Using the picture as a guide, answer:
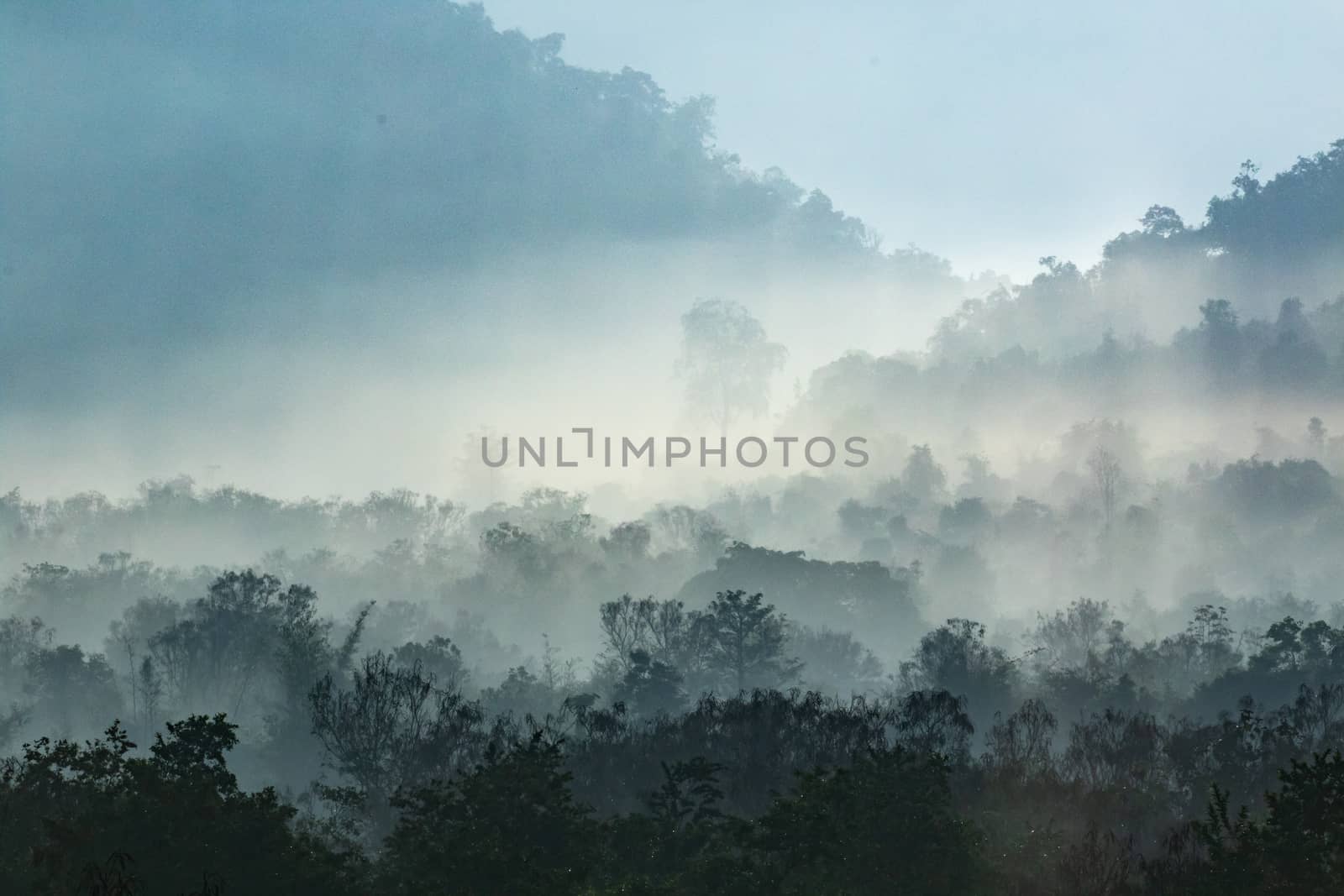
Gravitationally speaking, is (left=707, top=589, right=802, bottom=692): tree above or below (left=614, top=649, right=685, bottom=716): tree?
above

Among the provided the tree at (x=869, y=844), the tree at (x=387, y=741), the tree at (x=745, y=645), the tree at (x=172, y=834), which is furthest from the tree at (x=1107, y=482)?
the tree at (x=172, y=834)

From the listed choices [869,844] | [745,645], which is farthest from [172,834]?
[745,645]

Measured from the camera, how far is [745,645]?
342ft

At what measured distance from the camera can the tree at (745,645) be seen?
4077 inches

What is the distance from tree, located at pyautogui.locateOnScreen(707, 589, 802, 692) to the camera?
103562mm

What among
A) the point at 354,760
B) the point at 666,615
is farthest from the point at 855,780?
the point at 666,615

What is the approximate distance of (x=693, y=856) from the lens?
34.7 meters

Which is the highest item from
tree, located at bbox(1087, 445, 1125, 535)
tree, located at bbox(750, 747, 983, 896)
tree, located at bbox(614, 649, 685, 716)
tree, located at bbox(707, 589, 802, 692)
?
tree, located at bbox(1087, 445, 1125, 535)

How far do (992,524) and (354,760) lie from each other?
13626cm

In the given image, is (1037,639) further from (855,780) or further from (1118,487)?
(855,780)

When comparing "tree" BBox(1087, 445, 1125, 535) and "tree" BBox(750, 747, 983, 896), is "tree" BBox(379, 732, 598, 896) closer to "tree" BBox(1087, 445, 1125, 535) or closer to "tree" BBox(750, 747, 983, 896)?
"tree" BBox(750, 747, 983, 896)

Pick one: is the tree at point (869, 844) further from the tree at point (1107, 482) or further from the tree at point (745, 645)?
the tree at point (1107, 482)

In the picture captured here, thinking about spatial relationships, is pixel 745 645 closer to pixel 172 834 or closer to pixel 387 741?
pixel 387 741

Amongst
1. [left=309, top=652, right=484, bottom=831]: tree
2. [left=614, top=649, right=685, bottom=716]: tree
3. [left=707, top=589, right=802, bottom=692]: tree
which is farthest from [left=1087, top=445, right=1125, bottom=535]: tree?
[left=309, top=652, right=484, bottom=831]: tree
